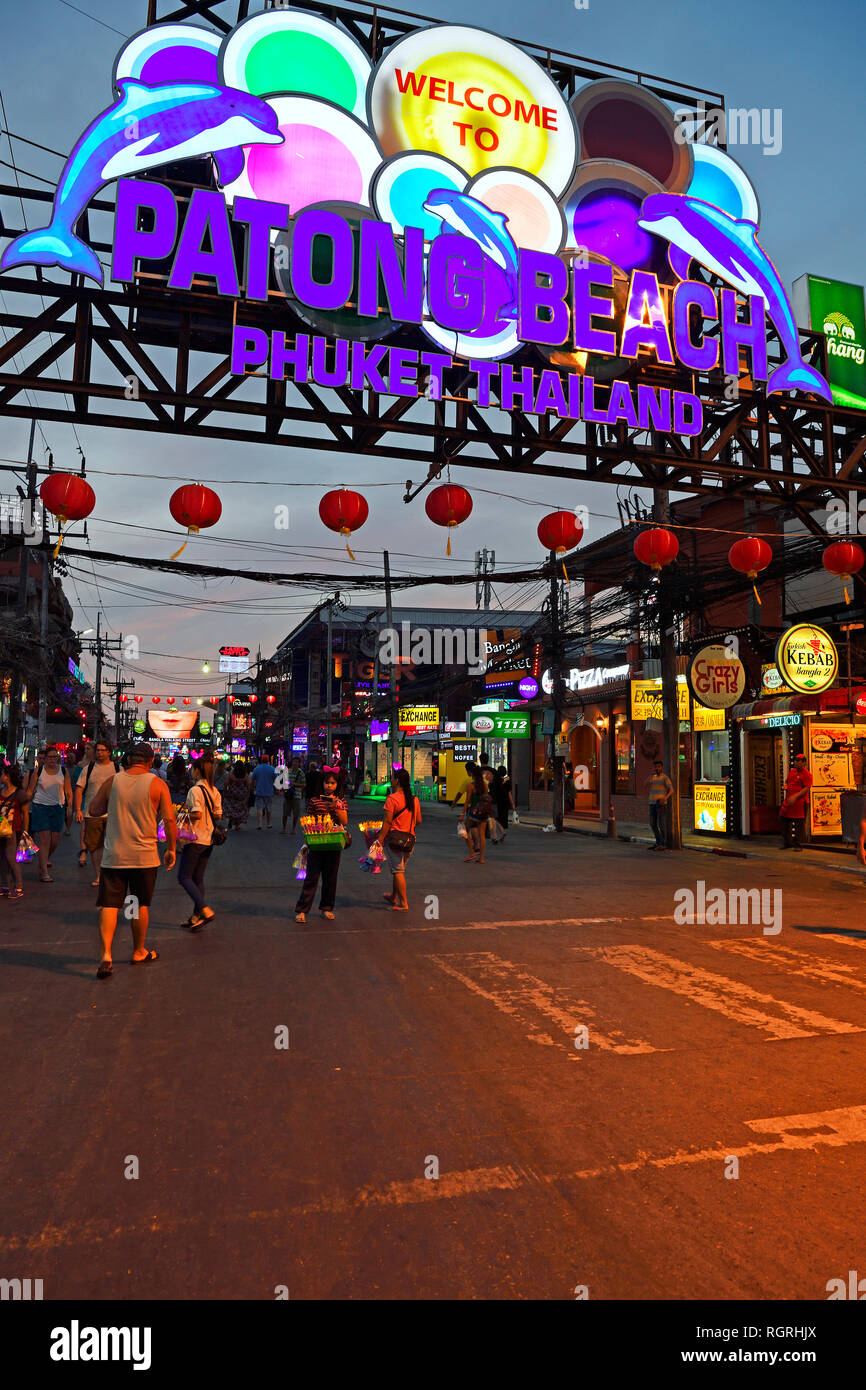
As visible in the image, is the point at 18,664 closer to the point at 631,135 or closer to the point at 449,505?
the point at 449,505

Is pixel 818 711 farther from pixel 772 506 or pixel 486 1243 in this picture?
pixel 486 1243

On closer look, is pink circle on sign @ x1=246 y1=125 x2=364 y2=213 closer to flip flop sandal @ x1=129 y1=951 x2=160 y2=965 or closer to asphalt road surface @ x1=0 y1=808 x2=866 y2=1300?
flip flop sandal @ x1=129 y1=951 x2=160 y2=965

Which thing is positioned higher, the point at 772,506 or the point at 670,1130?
the point at 772,506

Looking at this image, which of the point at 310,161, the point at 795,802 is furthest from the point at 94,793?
the point at 795,802

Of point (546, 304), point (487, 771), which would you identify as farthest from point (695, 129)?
point (487, 771)

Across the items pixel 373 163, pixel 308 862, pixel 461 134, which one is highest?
pixel 461 134

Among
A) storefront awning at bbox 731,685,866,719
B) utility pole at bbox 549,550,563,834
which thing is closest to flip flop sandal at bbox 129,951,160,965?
storefront awning at bbox 731,685,866,719

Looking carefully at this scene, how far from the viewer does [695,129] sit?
12.3m

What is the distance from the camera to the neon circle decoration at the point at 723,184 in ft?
39.3

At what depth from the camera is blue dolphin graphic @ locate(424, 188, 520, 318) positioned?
9562 millimetres

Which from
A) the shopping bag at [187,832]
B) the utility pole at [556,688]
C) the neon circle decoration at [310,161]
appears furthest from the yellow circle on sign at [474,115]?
the utility pole at [556,688]

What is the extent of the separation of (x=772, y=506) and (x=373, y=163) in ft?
64.5

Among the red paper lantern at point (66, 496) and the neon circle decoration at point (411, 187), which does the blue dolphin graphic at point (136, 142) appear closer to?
the neon circle decoration at point (411, 187)

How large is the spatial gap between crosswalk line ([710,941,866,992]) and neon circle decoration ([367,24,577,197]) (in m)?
9.04
